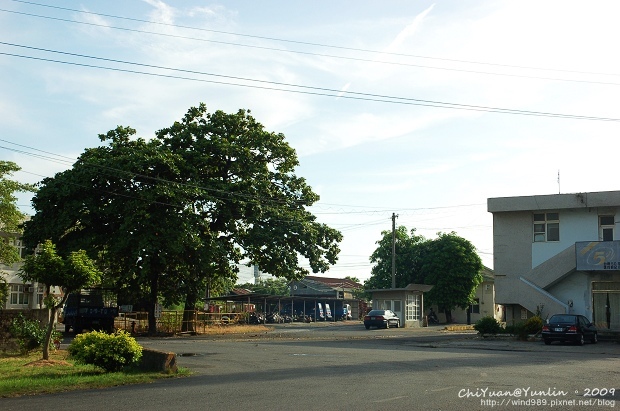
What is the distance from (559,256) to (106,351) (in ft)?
95.0

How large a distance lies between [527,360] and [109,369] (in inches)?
506

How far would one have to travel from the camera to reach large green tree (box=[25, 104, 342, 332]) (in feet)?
123

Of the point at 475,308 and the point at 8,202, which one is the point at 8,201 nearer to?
the point at 8,202

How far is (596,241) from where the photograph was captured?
36.8 meters

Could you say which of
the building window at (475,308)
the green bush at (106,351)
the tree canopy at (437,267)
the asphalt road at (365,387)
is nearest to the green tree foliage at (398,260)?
the tree canopy at (437,267)

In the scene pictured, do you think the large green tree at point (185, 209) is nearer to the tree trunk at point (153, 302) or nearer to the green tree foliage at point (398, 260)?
the tree trunk at point (153, 302)

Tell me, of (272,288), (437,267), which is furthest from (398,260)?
(272,288)

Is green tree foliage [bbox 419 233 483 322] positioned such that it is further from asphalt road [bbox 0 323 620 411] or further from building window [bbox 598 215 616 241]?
asphalt road [bbox 0 323 620 411]

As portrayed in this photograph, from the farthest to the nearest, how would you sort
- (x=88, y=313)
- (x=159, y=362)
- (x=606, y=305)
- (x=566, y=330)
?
1. (x=88, y=313)
2. (x=606, y=305)
3. (x=566, y=330)
4. (x=159, y=362)

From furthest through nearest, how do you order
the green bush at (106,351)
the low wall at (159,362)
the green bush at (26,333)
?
the green bush at (26,333) < the low wall at (159,362) < the green bush at (106,351)

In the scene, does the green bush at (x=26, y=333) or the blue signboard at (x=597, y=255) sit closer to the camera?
the green bush at (x=26, y=333)

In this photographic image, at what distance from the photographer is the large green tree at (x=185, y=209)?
37.3 m

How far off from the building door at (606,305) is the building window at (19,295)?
1634 inches

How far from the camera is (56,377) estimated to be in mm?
15344
